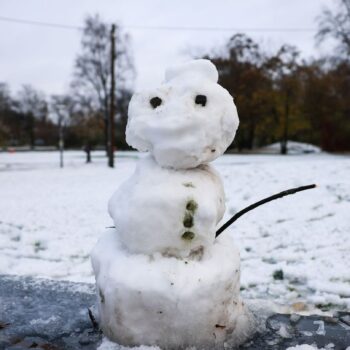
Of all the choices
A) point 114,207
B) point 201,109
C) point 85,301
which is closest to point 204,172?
point 201,109

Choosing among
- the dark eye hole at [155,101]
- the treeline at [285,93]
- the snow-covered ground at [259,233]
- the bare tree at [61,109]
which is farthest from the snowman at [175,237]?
the treeline at [285,93]

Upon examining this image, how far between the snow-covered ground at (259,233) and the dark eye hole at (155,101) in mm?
2406

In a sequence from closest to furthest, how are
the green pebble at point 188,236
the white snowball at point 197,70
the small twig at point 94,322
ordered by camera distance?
the green pebble at point 188,236, the white snowball at point 197,70, the small twig at point 94,322

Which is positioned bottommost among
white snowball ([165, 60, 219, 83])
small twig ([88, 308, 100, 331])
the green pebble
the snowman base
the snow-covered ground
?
the snow-covered ground

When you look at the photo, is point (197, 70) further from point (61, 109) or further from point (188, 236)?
point (61, 109)

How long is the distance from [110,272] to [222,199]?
86 cm

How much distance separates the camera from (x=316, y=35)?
28750 millimetres

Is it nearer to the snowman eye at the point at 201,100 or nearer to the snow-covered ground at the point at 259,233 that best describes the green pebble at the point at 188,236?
the snowman eye at the point at 201,100

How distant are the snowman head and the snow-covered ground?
2.13m

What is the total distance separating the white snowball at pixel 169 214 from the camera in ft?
8.82

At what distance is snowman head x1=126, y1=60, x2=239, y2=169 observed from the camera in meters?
2.76

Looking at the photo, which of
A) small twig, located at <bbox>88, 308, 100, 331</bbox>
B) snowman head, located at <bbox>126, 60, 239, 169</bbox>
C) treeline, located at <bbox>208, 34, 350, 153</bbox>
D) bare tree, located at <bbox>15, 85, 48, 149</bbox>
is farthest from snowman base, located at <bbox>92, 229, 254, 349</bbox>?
bare tree, located at <bbox>15, 85, 48, 149</bbox>

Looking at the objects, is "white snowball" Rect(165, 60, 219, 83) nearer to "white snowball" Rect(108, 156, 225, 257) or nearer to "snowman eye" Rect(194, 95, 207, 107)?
"snowman eye" Rect(194, 95, 207, 107)

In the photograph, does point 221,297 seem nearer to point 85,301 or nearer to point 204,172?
point 204,172
